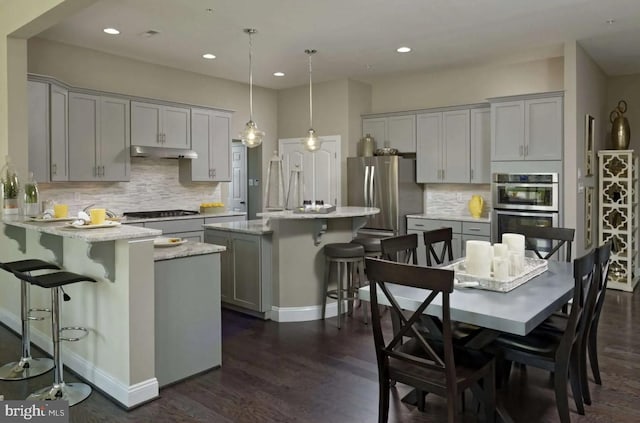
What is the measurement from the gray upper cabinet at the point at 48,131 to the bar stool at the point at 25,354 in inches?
68.4

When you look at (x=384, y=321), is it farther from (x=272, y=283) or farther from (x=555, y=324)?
(x=555, y=324)

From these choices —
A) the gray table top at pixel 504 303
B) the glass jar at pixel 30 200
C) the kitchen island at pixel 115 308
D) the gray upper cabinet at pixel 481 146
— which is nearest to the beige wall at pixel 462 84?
the gray upper cabinet at pixel 481 146

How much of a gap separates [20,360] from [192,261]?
148 centimetres

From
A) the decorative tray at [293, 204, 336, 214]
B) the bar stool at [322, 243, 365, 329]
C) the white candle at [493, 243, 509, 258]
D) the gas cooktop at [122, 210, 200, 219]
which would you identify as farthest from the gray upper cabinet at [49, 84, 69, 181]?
the white candle at [493, 243, 509, 258]

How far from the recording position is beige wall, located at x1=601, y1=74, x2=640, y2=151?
6.57 m

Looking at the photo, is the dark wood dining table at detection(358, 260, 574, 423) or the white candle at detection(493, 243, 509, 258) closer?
the dark wood dining table at detection(358, 260, 574, 423)

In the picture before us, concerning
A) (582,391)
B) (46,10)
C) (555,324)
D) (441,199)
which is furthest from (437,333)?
(441,199)

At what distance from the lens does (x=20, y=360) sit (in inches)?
134

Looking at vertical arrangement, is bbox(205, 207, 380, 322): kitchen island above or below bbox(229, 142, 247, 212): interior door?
below

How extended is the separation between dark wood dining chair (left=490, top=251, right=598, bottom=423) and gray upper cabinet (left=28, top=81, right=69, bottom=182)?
4.48 m

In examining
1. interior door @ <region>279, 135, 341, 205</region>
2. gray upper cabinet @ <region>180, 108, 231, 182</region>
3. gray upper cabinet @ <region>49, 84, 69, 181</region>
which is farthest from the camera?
interior door @ <region>279, 135, 341, 205</region>

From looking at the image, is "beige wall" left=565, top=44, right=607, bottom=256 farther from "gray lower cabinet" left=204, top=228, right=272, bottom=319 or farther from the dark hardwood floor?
"gray lower cabinet" left=204, top=228, right=272, bottom=319

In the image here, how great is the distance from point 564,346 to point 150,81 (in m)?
5.65

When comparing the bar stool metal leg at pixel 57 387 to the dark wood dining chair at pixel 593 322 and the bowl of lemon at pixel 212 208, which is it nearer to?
the dark wood dining chair at pixel 593 322
